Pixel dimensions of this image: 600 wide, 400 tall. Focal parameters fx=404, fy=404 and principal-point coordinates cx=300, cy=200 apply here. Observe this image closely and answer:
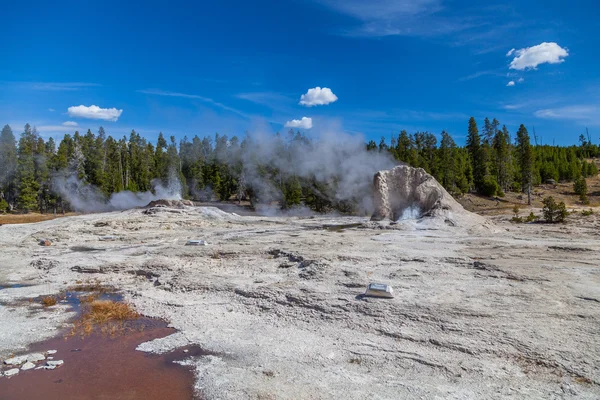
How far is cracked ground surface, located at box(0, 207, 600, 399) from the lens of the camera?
6.69 meters

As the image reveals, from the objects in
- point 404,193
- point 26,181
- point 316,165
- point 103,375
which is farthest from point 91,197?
point 103,375

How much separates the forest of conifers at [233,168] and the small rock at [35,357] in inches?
1494

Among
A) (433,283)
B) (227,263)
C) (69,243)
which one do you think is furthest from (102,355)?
(69,243)

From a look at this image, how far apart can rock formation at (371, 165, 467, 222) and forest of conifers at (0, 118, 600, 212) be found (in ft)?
52.6

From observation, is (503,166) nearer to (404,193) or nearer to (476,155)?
(476,155)

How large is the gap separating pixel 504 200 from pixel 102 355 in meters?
51.5

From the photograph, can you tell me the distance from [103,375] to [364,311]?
5.48 meters

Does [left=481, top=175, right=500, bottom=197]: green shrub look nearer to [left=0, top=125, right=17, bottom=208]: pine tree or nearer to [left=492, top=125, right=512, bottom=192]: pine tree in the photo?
[left=492, top=125, right=512, bottom=192]: pine tree

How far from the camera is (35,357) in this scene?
793 cm

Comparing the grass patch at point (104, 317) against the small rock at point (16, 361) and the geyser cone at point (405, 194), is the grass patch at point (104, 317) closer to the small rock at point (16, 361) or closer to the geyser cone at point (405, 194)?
the small rock at point (16, 361)

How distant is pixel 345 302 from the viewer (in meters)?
9.86

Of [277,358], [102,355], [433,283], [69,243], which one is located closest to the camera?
[277,358]

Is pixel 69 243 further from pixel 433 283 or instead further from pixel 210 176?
pixel 210 176

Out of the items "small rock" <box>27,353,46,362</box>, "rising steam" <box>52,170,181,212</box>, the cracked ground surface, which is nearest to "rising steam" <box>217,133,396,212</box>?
"rising steam" <box>52,170,181,212</box>
